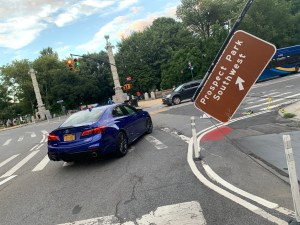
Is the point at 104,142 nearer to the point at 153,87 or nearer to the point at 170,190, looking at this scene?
the point at 170,190

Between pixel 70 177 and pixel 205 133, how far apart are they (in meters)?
5.09

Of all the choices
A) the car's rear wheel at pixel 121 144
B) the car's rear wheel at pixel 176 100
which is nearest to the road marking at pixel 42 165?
the car's rear wheel at pixel 121 144

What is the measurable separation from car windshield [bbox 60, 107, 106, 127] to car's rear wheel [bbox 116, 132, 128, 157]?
0.84 metres

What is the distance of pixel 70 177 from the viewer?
7.50 metres

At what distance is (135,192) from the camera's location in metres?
5.74

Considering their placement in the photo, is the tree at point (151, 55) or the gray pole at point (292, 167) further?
the tree at point (151, 55)

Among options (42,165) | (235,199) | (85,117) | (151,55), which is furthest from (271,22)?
(235,199)

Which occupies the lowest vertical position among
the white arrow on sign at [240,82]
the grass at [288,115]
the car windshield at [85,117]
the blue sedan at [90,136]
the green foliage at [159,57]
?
the grass at [288,115]

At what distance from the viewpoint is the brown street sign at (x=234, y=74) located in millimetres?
5762

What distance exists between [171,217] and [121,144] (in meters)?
4.48

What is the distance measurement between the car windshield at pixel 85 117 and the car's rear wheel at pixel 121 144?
837 mm

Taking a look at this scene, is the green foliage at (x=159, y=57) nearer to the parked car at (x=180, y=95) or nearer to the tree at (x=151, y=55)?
the tree at (x=151, y=55)

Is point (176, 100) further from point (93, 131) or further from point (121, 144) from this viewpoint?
point (93, 131)

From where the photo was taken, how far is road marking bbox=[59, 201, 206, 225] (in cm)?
437
